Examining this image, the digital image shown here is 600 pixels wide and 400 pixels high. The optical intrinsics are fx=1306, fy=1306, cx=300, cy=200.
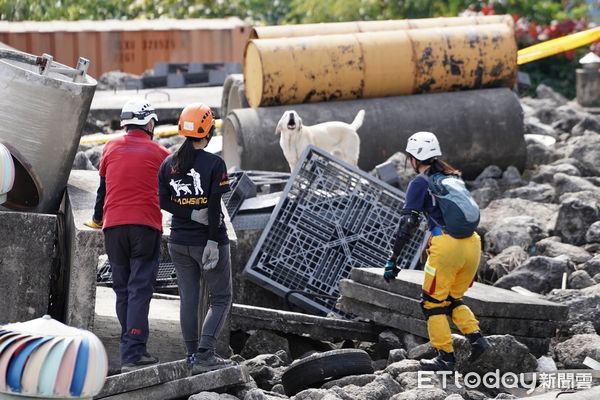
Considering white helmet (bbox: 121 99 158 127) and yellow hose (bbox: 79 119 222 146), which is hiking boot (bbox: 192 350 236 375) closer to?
white helmet (bbox: 121 99 158 127)

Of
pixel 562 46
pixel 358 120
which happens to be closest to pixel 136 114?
pixel 358 120

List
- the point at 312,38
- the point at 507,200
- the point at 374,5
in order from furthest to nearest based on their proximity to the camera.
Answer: the point at 374,5 < the point at 312,38 < the point at 507,200

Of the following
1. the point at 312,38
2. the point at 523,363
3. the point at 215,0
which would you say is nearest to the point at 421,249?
the point at 523,363

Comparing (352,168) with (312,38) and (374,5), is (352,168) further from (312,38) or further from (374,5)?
(374,5)

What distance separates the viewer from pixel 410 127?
51.8ft

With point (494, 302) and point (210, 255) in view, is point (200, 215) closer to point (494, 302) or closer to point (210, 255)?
point (210, 255)

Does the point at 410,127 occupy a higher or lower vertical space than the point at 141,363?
higher

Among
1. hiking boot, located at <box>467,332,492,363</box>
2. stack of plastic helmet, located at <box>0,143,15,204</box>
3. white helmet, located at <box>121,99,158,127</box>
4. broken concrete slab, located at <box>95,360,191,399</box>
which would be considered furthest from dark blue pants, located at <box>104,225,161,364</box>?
hiking boot, located at <box>467,332,492,363</box>

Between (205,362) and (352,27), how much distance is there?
30.7ft

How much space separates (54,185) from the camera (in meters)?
10.1

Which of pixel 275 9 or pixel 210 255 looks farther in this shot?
pixel 275 9

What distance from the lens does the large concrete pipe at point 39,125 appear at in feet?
31.6

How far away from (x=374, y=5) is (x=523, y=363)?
2573 cm

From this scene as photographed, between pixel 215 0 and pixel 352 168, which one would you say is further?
pixel 215 0
